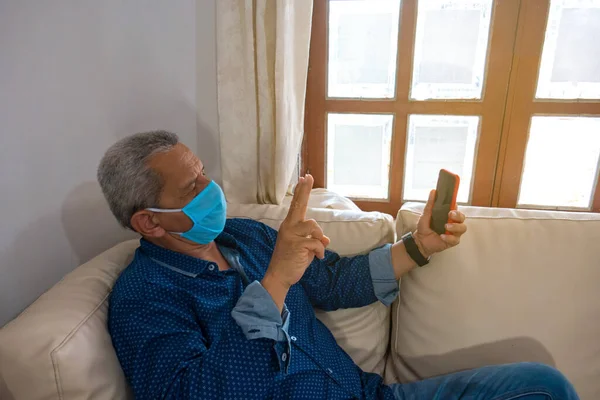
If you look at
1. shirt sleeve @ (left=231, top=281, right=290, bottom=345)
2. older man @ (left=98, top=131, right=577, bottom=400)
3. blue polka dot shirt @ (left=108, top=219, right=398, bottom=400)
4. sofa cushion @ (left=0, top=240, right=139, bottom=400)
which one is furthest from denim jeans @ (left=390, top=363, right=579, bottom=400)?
sofa cushion @ (left=0, top=240, right=139, bottom=400)

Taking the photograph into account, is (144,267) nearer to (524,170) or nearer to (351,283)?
(351,283)

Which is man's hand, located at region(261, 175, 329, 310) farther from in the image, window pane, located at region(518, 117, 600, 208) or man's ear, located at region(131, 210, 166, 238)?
window pane, located at region(518, 117, 600, 208)

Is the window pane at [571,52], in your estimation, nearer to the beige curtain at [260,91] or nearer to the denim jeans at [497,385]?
the beige curtain at [260,91]

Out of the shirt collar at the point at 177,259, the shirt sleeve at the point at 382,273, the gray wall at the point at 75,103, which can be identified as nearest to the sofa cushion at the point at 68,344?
the shirt collar at the point at 177,259

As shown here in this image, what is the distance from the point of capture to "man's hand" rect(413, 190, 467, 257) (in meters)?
1.03

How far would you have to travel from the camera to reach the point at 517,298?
3.68ft

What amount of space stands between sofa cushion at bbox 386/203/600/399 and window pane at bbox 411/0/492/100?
681 millimetres

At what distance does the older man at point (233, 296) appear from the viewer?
2.68ft

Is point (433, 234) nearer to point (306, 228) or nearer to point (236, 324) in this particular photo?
point (306, 228)

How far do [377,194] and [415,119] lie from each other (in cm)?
37

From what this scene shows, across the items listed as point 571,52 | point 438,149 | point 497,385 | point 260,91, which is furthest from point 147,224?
point 571,52

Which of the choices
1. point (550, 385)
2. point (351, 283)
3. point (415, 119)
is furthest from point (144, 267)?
point (415, 119)

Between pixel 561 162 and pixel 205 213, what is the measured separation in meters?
1.51

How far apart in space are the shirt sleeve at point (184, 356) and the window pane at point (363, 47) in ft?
3.93
